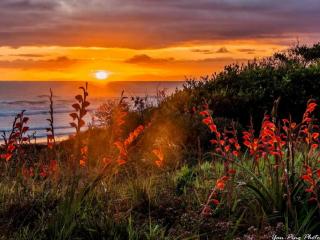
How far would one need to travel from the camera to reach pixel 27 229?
5.58m

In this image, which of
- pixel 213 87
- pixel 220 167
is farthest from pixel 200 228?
pixel 213 87

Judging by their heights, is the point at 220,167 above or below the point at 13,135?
below

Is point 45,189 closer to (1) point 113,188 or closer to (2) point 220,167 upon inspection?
(1) point 113,188

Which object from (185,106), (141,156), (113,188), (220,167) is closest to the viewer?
(113,188)

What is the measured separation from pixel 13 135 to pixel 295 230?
10.9 ft

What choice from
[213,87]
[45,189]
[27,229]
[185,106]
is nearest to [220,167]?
[45,189]

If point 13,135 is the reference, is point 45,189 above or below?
below

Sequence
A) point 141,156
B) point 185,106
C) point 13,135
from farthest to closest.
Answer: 1. point 185,106
2. point 141,156
3. point 13,135

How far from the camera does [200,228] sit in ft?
19.4

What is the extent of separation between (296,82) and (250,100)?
2012mm

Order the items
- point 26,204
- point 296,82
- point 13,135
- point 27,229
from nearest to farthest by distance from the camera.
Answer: point 27,229 → point 26,204 → point 13,135 → point 296,82

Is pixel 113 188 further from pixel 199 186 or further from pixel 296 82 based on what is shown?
pixel 296 82

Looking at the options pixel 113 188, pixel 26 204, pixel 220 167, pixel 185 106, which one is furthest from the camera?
pixel 185 106

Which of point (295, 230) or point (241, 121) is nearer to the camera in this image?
point (295, 230)
